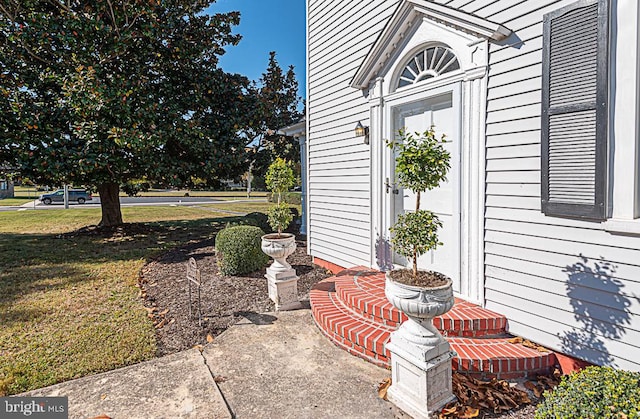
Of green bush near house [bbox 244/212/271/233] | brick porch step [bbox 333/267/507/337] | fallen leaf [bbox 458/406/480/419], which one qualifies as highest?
green bush near house [bbox 244/212/271/233]

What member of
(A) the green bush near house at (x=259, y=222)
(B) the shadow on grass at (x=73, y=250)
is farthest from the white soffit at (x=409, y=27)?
(A) the green bush near house at (x=259, y=222)

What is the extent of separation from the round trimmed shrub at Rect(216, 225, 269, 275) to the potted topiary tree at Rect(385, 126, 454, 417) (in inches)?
141

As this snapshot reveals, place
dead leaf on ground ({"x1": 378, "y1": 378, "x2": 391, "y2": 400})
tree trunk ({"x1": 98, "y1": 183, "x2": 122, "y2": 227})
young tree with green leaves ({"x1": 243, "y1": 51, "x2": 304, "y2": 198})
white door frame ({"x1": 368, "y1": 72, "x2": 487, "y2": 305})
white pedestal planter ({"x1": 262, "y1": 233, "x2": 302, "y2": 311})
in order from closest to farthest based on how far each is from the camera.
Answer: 1. dead leaf on ground ({"x1": 378, "y1": 378, "x2": 391, "y2": 400})
2. white door frame ({"x1": 368, "y1": 72, "x2": 487, "y2": 305})
3. white pedestal planter ({"x1": 262, "y1": 233, "x2": 302, "y2": 311})
4. young tree with green leaves ({"x1": 243, "y1": 51, "x2": 304, "y2": 198})
5. tree trunk ({"x1": 98, "y1": 183, "x2": 122, "y2": 227})

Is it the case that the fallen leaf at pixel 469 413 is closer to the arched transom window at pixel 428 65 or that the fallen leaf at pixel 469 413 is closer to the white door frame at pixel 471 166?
the white door frame at pixel 471 166

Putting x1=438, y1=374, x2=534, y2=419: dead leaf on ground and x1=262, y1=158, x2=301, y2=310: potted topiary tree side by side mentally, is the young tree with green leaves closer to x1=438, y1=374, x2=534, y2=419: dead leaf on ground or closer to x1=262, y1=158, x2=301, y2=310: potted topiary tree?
x1=262, y1=158, x2=301, y2=310: potted topiary tree

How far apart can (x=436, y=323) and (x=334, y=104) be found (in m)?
3.74

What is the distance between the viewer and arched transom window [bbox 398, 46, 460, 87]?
11.8 feet

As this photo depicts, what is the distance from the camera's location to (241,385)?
2.69 meters

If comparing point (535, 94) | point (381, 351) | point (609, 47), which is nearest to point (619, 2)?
point (609, 47)

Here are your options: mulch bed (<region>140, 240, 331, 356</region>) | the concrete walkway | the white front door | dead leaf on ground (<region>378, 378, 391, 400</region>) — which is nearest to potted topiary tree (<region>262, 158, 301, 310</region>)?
mulch bed (<region>140, 240, 331, 356</region>)

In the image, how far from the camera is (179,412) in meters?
2.36

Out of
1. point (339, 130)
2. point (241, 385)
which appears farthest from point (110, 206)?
point (241, 385)

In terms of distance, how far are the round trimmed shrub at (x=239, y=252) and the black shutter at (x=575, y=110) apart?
4.26 meters

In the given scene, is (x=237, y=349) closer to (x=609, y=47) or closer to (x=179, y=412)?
(x=179, y=412)
